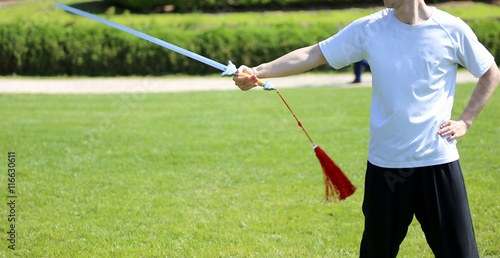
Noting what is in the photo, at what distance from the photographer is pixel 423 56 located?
3.56 metres

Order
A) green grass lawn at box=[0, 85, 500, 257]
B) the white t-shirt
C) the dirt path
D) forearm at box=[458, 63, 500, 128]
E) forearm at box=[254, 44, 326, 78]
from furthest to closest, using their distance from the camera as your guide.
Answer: the dirt path < green grass lawn at box=[0, 85, 500, 257] < forearm at box=[254, 44, 326, 78] < forearm at box=[458, 63, 500, 128] < the white t-shirt

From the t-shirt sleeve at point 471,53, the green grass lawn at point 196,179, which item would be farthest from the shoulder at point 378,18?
the green grass lawn at point 196,179

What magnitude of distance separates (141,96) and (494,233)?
9433 millimetres

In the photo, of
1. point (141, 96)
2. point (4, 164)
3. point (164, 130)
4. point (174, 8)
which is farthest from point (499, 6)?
point (4, 164)

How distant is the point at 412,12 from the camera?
11.8ft

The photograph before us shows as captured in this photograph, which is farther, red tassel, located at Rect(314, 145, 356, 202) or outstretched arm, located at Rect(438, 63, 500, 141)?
red tassel, located at Rect(314, 145, 356, 202)

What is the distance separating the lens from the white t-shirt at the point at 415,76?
3576mm

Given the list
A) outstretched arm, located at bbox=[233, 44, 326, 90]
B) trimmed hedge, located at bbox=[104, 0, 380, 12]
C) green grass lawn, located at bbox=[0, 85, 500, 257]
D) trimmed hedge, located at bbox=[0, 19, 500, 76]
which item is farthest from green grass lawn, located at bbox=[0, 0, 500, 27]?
outstretched arm, located at bbox=[233, 44, 326, 90]

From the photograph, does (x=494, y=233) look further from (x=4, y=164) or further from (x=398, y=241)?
(x=4, y=164)

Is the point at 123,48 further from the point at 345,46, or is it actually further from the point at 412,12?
the point at 412,12

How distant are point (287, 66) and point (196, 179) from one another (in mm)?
3768

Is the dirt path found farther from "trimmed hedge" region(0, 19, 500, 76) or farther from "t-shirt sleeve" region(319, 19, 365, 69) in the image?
"t-shirt sleeve" region(319, 19, 365, 69)

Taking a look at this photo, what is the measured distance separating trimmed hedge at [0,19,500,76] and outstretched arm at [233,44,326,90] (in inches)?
559

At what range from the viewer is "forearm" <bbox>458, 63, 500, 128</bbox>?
3.73 meters
